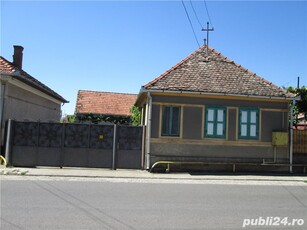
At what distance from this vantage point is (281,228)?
628cm

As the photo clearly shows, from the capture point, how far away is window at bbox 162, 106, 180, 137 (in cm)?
1550

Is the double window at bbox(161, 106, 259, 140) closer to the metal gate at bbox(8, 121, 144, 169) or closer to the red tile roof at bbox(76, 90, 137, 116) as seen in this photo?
the metal gate at bbox(8, 121, 144, 169)

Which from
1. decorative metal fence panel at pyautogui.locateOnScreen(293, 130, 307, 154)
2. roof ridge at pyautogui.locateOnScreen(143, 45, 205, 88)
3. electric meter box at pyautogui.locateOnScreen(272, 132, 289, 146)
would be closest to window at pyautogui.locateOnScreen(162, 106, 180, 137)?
roof ridge at pyautogui.locateOnScreen(143, 45, 205, 88)

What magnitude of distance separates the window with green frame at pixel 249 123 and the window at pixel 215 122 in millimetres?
801

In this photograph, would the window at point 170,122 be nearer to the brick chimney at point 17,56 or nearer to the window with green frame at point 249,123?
the window with green frame at point 249,123

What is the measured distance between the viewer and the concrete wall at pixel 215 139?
1536cm

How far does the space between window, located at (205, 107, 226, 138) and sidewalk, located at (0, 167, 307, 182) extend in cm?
193

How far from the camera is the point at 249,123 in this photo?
52.4ft

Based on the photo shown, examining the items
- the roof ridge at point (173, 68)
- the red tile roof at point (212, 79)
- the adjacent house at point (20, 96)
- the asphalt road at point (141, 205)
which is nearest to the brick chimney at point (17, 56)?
the adjacent house at point (20, 96)

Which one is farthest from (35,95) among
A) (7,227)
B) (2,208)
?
(7,227)

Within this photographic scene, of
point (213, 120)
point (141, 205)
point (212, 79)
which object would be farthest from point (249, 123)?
point (141, 205)

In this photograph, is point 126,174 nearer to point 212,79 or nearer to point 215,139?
point 215,139

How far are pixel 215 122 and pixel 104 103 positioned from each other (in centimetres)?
2023

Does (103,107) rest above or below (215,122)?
above
